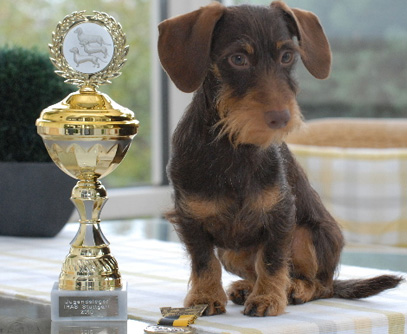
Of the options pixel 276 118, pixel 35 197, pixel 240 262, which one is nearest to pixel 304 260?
pixel 240 262

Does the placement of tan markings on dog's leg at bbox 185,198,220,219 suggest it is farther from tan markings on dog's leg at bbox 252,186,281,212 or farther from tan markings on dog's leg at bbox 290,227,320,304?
tan markings on dog's leg at bbox 290,227,320,304

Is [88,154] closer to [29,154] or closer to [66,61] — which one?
[66,61]

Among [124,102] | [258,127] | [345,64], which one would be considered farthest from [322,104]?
[258,127]

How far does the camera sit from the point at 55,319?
1.29m

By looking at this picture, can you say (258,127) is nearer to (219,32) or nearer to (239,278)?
(219,32)

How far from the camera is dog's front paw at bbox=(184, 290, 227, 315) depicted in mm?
1317

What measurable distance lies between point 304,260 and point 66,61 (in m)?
0.53

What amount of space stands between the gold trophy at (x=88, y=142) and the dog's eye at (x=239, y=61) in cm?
18

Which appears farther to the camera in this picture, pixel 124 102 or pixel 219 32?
pixel 124 102

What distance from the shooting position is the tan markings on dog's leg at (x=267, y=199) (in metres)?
1.33

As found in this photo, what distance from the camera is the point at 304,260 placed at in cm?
146

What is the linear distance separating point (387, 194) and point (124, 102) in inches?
52.3

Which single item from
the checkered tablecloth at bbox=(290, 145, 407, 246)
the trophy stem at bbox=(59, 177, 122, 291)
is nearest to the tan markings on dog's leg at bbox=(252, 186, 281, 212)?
the trophy stem at bbox=(59, 177, 122, 291)

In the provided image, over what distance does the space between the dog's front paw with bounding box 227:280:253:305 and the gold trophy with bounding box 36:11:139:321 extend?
0.20 meters
